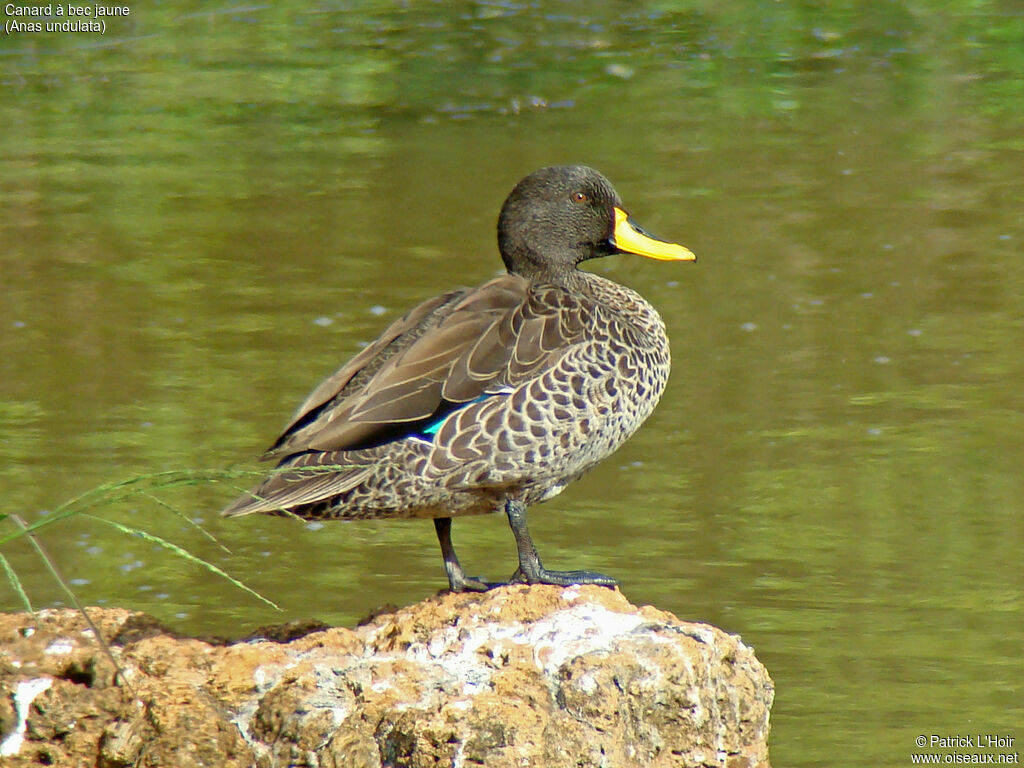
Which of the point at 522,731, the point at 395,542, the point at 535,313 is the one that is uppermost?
the point at 535,313

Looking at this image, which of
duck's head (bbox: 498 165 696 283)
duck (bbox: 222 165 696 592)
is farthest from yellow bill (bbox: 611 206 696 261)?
duck (bbox: 222 165 696 592)

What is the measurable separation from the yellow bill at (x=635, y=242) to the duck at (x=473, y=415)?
1.49 ft

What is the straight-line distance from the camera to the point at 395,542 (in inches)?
262

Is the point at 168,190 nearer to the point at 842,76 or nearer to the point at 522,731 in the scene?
the point at 842,76

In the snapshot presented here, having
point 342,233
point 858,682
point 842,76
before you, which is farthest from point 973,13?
point 858,682

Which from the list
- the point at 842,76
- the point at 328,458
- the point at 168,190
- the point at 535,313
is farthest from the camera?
the point at 842,76

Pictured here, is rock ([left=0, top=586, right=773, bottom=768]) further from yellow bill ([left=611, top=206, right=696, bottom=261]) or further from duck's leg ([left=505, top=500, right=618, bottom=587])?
yellow bill ([left=611, top=206, right=696, bottom=261])

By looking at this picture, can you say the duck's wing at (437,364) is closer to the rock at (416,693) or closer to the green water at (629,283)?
the rock at (416,693)

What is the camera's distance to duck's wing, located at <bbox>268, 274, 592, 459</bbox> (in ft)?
15.9

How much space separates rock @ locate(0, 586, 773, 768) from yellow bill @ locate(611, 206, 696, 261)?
174 cm

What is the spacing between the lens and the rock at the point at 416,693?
390cm

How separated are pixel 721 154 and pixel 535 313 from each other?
659 cm

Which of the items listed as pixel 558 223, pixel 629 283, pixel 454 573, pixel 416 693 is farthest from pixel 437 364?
pixel 629 283

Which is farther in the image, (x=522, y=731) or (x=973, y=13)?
(x=973, y=13)
